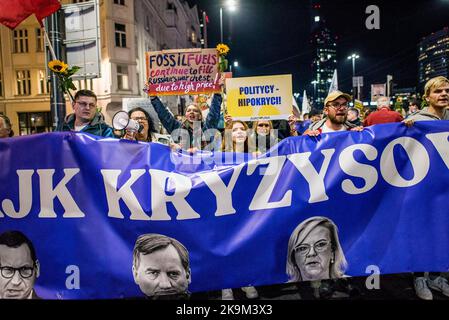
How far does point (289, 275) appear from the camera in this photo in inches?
128

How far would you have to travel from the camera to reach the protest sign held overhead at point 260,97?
5789mm

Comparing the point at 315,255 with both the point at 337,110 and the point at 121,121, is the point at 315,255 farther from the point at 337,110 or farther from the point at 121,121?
the point at 121,121

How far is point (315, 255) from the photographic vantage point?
327 centimetres

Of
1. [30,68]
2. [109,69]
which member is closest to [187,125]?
[109,69]

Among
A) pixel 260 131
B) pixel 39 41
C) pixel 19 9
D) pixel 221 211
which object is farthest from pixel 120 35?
pixel 221 211

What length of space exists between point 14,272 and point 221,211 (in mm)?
1835

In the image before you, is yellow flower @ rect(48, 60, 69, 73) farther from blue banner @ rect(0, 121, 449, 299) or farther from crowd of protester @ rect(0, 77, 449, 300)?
blue banner @ rect(0, 121, 449, 299)

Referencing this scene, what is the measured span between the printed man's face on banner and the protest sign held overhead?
3002mm

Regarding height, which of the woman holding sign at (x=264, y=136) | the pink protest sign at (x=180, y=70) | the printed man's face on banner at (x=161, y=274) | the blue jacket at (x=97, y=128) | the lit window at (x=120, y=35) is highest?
the lit window at (x=120, y=35)

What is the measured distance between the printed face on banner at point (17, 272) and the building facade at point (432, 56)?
170 metres

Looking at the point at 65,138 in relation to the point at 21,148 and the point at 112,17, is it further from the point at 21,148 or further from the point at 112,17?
the point at 112,17

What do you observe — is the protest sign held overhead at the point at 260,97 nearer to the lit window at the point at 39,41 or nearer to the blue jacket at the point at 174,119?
the blue jacket at the point at 174,119

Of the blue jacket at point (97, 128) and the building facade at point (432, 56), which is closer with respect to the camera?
the blue jacket at point (97, 128)

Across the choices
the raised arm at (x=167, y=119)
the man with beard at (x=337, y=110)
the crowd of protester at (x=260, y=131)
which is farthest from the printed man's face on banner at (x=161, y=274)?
the raised arm at (x=167, y=119)
